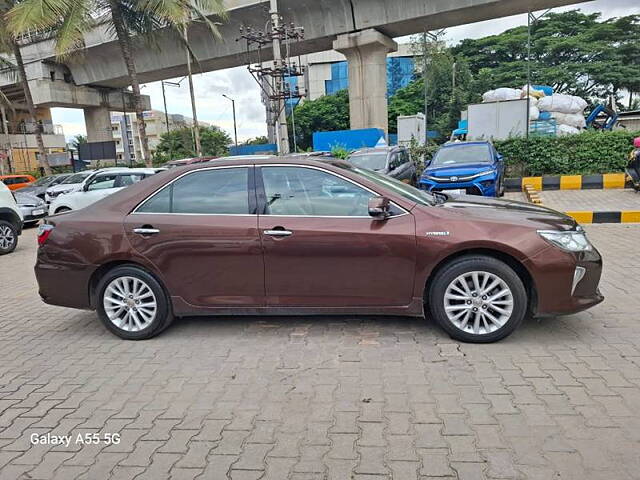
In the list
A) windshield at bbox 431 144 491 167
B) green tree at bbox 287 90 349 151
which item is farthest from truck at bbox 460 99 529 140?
green tree at bbox 287 90 349 151

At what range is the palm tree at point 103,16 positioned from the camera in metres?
14.8

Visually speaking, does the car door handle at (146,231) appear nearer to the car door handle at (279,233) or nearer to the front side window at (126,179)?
the car door handle at (279,233)

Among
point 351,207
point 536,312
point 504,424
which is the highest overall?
point 351,207

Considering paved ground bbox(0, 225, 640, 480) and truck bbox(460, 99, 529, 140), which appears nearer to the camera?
paved ground bbox(0, 225, 640, 480)

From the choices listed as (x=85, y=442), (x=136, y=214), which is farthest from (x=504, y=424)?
(x=136, y=214)

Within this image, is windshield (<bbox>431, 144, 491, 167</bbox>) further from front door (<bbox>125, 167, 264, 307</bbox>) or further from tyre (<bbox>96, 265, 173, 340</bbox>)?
tyre (<bbox>96, 265, 173, 340</bbox>)

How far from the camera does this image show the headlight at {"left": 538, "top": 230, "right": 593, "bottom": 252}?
3.68m

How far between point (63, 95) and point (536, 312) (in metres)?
30.0

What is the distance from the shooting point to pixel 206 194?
4.19 m

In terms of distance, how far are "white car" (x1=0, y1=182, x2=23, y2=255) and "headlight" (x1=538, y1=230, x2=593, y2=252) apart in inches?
381

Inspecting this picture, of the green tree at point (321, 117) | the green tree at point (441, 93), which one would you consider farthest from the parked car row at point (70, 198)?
the green tree at point (321, 117)

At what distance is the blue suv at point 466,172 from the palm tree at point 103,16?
10.0 metres

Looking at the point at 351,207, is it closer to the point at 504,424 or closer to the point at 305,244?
the point at 305,244

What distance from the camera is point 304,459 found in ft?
8.38
